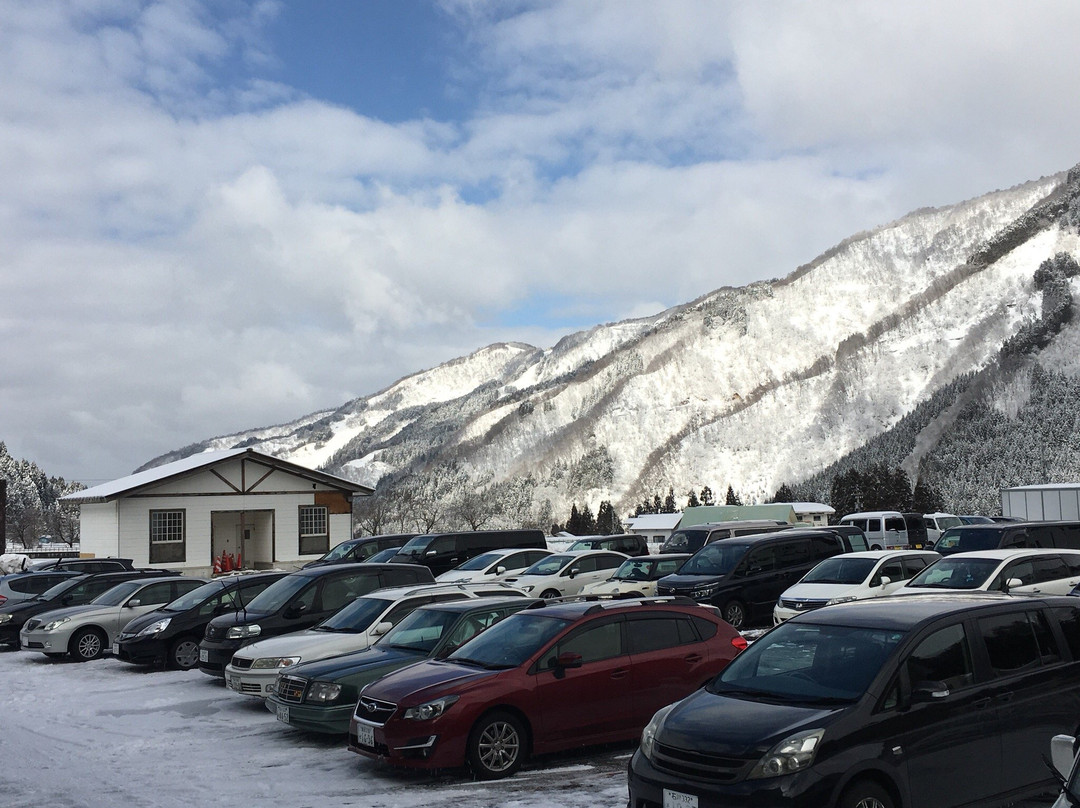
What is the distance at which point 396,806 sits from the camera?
810 centimetres

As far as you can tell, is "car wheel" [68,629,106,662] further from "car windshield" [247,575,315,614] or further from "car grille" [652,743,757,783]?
"car grille" [652,743,757,783]

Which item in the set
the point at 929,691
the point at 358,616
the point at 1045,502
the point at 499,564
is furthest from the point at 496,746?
the point at 1045,502

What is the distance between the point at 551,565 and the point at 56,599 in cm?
1086

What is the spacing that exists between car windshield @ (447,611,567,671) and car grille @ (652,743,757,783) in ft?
9.98

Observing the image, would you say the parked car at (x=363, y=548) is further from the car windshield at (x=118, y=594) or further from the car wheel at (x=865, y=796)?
the car wheel at (x=865, y=796)

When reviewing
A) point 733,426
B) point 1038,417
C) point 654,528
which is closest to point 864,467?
point 1038,417

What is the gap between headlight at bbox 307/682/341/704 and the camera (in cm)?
1046

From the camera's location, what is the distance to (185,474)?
37.6m

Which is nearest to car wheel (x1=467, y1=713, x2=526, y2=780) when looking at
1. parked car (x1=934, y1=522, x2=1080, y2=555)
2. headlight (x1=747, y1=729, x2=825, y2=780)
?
headlight (x1=747, y1=729, x2=825, y2=780)

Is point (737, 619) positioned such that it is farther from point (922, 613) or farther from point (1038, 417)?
point (1038, 417)

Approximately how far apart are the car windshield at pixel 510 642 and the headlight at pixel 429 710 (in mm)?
718

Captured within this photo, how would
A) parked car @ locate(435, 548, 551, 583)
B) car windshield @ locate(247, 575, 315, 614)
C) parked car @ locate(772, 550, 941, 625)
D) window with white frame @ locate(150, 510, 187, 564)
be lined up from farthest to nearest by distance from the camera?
window with white frame @ locate(150, 510, 187, 564) → parked car @ locate(435, 548, 551, 583) → parked car @ locate(772, 550, 941, 625) → car windshield @ locate(247, 575, 315, 614)

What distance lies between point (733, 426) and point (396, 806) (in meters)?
131

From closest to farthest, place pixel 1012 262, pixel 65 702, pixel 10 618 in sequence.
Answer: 1. pixel 65 702
2. pixel 10 618
3. pixel 1012 262
